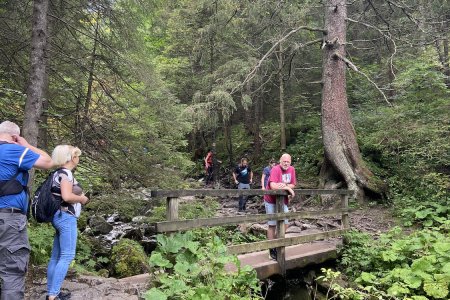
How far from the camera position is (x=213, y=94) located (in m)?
12.6

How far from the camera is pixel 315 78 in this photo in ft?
64.4

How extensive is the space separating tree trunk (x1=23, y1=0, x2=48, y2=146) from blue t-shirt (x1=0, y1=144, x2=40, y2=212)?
6.62 ft

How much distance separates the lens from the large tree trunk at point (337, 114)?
11367 mm

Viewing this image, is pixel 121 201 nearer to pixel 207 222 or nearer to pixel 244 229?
pixel 207 222

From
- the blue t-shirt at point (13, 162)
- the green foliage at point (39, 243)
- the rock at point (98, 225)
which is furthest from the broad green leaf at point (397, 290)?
the rock at point (98, 225)

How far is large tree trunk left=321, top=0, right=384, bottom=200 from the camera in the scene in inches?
448

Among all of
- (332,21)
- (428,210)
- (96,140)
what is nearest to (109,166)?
(96,140)

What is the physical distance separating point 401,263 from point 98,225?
745 centimetres

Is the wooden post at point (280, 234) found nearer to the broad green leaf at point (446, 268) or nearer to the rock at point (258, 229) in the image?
the broad green leaf at point (446, 268)

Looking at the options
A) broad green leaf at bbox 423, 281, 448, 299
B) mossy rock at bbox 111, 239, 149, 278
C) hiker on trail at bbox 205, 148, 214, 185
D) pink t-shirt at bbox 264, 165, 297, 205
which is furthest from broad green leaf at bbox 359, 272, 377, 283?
hiker on trail at bbox 205, 148, 214, 185

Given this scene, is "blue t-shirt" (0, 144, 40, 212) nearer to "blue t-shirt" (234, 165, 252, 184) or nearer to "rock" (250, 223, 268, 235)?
"rock" (250, 223, 268, 235)

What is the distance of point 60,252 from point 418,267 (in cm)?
531

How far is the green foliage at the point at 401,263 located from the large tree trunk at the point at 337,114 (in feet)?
13.0

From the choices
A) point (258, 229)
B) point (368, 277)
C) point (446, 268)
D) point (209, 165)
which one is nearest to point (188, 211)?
point (258, 229)
